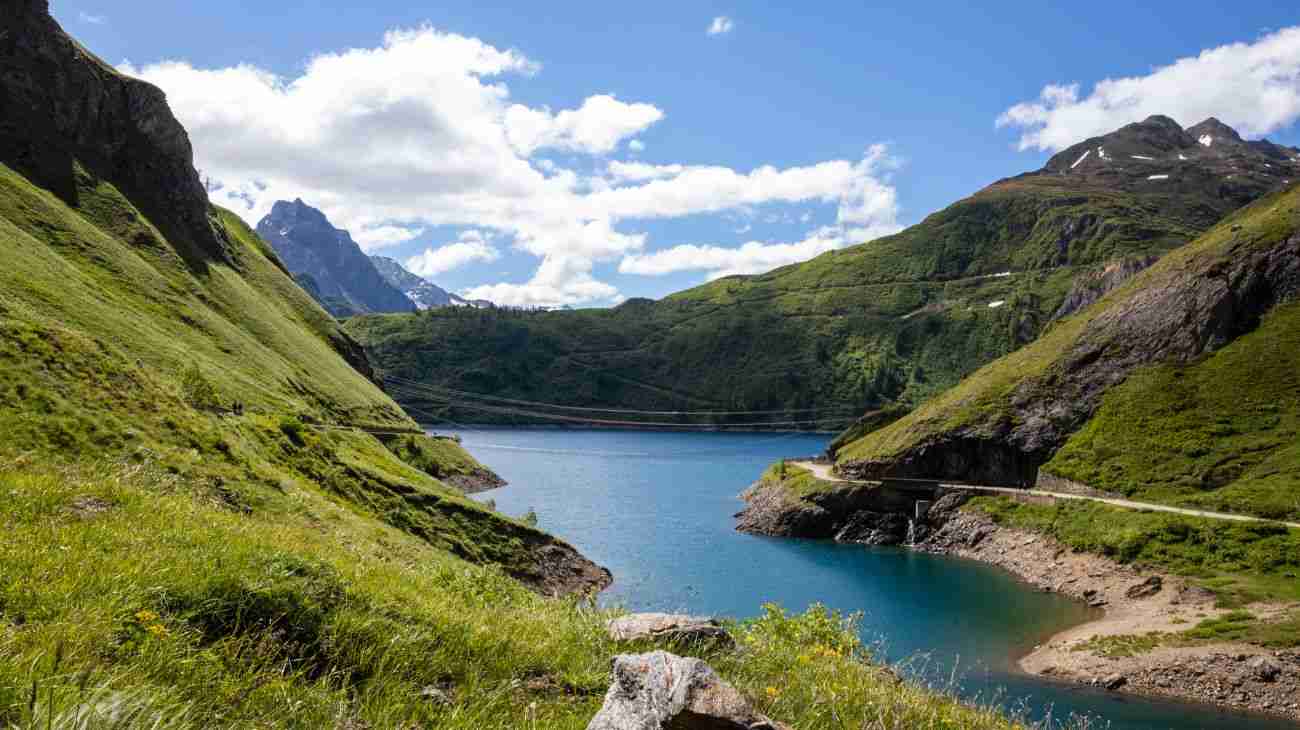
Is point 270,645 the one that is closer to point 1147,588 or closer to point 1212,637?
point 1212,637

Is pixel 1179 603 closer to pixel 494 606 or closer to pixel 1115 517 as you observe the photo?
pixel 1115 517

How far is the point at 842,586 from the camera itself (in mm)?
75375

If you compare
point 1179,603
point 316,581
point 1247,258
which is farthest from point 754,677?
point 1247,258

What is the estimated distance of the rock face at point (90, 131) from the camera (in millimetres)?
95625

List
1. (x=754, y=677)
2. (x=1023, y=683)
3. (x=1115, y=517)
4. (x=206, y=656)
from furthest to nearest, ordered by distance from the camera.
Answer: (x=1115, y=517) → (x=1023, y=683) → (x=754, y=677) → (x=206, y=656)

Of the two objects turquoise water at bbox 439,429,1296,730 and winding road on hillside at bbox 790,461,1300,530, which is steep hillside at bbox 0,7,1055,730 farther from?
winding road on hillside at bbox 790,461,1300,530

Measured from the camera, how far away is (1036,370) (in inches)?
4208

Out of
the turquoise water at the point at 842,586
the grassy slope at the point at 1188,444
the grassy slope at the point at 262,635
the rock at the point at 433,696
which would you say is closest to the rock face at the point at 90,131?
the turquoise water at the point at 842,586

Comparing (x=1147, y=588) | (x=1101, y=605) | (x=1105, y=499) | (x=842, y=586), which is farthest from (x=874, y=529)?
(x=1147, y=588)

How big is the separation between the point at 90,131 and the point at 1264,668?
142m

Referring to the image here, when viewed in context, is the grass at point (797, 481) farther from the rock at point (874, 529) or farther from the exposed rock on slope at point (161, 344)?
the exposed rock on slope at point (161, 344)

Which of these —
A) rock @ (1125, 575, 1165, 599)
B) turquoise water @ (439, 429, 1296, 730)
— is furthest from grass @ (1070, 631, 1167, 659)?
rock @ (1125, 575, 1165, 599)

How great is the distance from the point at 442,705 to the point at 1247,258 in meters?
128

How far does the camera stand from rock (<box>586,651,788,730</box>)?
630 centimetres
